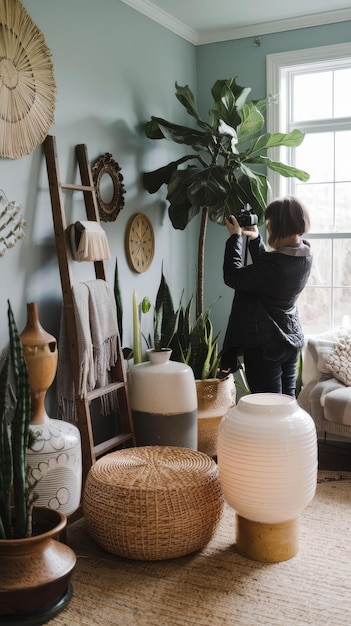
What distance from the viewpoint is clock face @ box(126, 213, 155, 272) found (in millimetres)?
4004

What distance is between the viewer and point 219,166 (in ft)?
13.1

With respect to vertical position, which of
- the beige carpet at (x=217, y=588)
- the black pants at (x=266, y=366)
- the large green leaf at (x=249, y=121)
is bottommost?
the beige carpet at (x=217, y=588)

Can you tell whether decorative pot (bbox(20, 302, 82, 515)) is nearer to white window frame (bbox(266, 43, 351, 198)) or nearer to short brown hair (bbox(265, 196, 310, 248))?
short brown hair (bbox(265, 196, 310, 248))

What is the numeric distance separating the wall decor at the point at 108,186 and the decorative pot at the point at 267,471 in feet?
4.88

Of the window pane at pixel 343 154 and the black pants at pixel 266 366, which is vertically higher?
the window pane at pixel 343 154

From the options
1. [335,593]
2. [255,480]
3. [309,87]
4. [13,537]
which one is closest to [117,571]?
[13,537]

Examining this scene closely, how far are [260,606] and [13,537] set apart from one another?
2.95ft

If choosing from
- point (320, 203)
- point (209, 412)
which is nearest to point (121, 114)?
point (320, 203)

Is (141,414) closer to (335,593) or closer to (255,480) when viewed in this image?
(255,480)

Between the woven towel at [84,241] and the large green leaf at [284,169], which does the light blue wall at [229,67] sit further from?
the woven towel at [84,241]

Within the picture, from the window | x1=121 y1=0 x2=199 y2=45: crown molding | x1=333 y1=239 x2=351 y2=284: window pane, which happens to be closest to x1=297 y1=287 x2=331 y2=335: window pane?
the window

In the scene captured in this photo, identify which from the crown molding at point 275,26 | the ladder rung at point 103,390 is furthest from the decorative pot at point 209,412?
the crown molding at point 275,26

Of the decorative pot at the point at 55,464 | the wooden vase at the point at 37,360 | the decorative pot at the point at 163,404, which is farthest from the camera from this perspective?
the decorative pot at the point at 163,404

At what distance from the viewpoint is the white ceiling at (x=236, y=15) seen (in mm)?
4133
